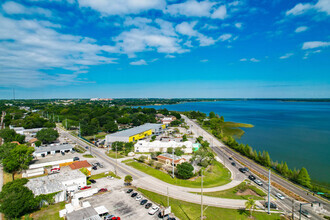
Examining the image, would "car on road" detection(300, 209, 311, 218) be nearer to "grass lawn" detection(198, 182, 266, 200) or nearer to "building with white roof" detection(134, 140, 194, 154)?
"grass lawn" detection(198, 182, 266, 200)

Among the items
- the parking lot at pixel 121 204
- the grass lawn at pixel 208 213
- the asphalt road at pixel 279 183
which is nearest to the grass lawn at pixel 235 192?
the asphalt road at pixel 279 183

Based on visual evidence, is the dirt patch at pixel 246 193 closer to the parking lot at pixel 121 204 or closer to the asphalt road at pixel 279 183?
the asphalt road at pixel 279 183

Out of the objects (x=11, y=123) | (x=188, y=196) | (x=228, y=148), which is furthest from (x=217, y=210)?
(x=11, y=123)

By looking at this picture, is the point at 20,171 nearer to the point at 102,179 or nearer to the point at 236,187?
the point at 102,179

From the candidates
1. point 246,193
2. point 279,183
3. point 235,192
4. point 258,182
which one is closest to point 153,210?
point 235,192

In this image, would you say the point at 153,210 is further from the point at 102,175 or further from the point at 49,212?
the point at 102,175

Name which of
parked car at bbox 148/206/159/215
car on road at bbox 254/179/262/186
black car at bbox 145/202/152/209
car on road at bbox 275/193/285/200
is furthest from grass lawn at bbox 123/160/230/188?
parked car at bbox 148/206/159/215
